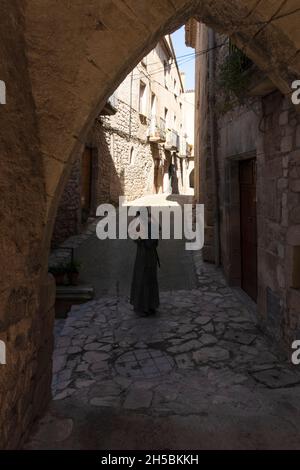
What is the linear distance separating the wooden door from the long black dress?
6.42 m

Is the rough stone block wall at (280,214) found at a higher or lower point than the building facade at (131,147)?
lower

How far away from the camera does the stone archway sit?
1.86 meters

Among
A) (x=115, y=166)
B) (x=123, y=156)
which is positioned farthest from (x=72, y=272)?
(x=123, y=156)

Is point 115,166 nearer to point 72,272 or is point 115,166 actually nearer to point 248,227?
point 72,272

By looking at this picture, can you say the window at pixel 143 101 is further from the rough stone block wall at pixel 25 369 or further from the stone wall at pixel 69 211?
the rough stone block wall at pixel 25 369

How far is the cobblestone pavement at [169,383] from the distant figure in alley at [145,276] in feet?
0.68

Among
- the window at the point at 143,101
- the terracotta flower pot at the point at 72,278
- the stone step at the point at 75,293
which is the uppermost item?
the window at the point at 143,101

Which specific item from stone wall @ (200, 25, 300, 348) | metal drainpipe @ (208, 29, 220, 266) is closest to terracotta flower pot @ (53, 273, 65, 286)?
metal drainpipe @ (208, 29, 220, 266)

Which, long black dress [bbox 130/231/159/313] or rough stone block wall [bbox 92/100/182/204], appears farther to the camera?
rough stone block wall [bbox 92/100/182/204]

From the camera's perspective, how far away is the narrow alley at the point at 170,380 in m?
2.25

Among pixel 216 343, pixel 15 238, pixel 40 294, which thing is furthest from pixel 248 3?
pixel 216 343

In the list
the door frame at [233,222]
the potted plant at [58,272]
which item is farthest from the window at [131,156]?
the potted plant at [58,272]

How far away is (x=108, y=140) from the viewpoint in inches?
511

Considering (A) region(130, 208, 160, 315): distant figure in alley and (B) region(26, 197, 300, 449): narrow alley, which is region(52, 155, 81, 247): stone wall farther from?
(A) region(130, 208, 160, 315): distant figure in alley
